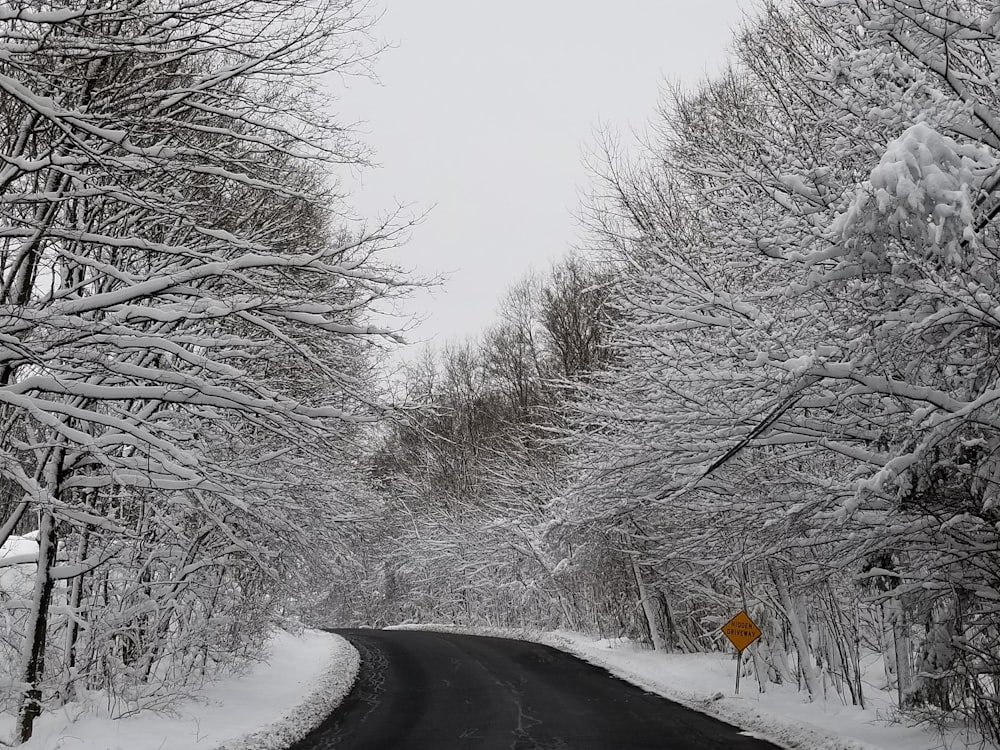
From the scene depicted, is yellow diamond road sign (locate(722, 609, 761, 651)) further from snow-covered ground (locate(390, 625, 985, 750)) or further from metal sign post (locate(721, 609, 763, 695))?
snow-covered ground (locate(390, 625, 985, 750))

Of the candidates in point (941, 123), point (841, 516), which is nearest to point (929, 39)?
point (941, 123)

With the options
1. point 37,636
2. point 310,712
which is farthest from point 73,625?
point 310,712

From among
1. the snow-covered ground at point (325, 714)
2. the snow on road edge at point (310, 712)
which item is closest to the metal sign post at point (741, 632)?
the snow-covered ground at point (325, 714)

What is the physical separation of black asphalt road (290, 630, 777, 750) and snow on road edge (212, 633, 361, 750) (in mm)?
232

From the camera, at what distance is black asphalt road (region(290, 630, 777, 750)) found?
10906mm

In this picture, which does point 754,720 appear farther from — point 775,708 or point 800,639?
point 800,639

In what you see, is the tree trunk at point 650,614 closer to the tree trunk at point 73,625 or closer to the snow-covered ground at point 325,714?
the snow-covered ground at point 325,714

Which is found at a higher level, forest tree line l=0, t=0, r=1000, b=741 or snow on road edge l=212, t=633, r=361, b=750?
forest tree line l=0, t=0, r=1000, b=741

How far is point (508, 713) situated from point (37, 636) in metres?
7.28

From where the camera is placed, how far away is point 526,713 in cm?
1353

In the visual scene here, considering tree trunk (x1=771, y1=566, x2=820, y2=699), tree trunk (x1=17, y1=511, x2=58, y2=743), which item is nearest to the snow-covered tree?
tree trunk (x1=17, y1=511, x2=58, y2=743)

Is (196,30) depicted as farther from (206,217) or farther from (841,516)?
(841,516)

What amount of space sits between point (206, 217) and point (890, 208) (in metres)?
9.11

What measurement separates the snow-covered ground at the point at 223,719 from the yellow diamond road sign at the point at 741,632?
21.2 feet
